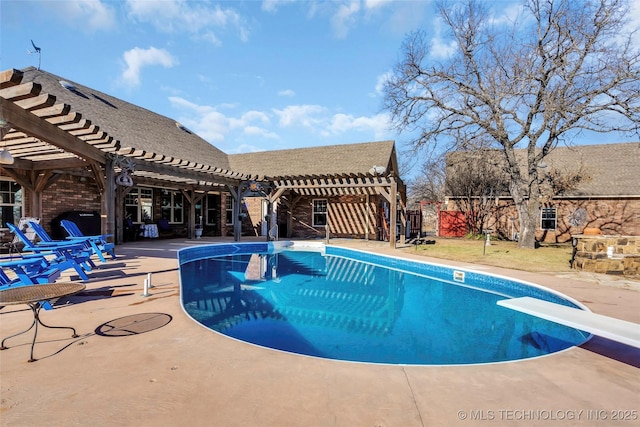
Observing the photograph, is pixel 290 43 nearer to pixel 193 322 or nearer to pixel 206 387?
pixel 193 322

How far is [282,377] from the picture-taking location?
2764mm

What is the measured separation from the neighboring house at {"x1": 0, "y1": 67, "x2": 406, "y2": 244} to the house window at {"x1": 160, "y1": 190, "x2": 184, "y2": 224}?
0.05 m

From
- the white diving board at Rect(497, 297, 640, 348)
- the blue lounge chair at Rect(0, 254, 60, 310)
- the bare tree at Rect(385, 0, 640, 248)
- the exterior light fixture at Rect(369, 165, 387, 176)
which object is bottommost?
the white diving board at Rect(497, 297, 640, 348)

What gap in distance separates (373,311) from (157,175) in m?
11.9

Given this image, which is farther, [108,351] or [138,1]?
[138,1]

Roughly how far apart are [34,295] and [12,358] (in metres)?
0.65

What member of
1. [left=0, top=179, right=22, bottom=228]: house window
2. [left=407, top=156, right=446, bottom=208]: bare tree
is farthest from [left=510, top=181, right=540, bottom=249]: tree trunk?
[left=0, top=179, right=22, bottom=228]: house window

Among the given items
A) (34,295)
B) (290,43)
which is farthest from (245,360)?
(290,43)

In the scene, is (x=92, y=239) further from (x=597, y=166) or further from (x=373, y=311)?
(x=597, y=166)

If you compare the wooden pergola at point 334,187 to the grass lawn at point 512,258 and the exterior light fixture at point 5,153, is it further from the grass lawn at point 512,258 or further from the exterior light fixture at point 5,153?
the exterior light fixture at point 5,153

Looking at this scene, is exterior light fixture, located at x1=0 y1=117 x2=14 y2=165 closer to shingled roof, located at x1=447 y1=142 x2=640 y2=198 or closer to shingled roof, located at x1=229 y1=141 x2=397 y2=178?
shingled roof, located at x1=229 y1=141 x2=397 y2=178

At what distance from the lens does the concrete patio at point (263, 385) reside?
2.23 m

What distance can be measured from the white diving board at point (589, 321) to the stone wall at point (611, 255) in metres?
6.32

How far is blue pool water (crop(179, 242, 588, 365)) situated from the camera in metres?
4.43
